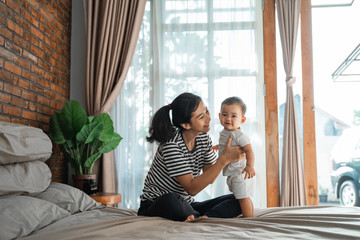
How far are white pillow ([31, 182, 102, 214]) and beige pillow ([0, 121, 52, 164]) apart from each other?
20 centimetres

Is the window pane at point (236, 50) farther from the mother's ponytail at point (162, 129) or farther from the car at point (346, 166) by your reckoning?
the mother's ponytail at point (162, 129)

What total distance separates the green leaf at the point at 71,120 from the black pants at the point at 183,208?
1.07 meters

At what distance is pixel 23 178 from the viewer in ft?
5.69

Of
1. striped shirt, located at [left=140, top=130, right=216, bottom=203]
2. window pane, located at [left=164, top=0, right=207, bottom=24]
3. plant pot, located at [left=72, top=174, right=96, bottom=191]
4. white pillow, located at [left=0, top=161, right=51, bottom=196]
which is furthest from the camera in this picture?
window pane, located at [left=164, top=0, right=207, bottom=24]

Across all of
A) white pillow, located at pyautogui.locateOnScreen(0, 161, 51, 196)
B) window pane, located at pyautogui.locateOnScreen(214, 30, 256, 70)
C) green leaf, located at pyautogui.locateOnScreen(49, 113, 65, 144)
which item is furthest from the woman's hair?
window pane, located at pyautogui.locateOnScreen(214, 30, 256, 70)

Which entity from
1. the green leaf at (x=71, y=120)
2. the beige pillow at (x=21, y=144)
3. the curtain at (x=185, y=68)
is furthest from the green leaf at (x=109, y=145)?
the beige pillow at (x=21, y=144)

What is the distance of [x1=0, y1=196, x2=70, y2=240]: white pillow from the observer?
1319 millimetres

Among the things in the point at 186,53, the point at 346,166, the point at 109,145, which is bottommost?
the point at 346,166

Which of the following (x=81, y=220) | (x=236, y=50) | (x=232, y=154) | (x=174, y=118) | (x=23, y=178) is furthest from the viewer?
(x=236, y=50)

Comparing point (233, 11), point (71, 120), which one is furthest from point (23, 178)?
point (233, 11)

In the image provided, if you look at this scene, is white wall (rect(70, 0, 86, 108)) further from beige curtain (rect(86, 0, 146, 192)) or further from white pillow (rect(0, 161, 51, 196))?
white pillow (rect(0, 161, 51, 196))

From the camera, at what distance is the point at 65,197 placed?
1.91 meters

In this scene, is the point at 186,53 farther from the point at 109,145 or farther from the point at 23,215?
the point at 23,215

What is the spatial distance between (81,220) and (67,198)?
33 cm
